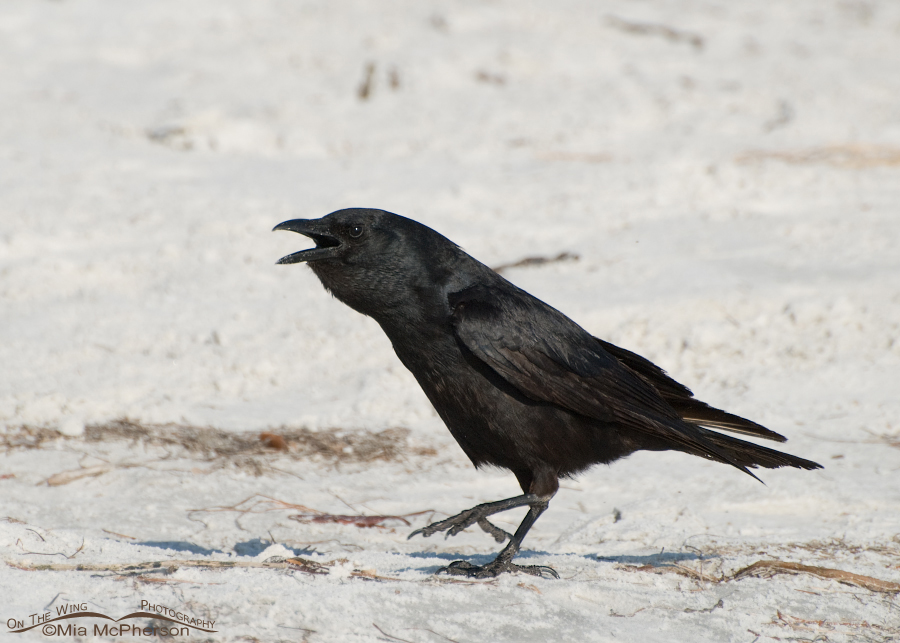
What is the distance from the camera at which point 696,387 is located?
515 centimetres

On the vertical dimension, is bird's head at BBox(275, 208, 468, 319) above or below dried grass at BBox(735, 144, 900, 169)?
below

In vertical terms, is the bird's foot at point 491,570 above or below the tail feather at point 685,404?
below

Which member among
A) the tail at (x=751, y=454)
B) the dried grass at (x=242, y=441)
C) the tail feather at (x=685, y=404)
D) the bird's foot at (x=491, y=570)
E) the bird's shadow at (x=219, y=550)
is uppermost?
the tail feather at (x=685, y=404)

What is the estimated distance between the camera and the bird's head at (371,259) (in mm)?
3473

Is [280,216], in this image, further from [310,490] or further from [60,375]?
[310,490]

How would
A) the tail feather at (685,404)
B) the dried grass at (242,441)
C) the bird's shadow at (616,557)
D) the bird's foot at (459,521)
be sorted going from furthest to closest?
the dried grass at (242,441) < the tail feather at (685,404) < the bird's shadow at (616,557) < the bird's foot at (459,521)

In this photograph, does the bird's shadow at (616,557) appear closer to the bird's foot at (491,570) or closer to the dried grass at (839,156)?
the bird's foot at (491,570)

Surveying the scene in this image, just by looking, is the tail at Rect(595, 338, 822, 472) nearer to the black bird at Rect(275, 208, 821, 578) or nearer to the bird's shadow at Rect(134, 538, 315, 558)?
the black bird at Rect(275, 208, 821, 578)

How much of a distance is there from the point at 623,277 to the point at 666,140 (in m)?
2.76

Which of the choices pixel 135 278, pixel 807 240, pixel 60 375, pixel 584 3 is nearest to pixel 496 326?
pixel 60 375

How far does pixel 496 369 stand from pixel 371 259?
639 mm

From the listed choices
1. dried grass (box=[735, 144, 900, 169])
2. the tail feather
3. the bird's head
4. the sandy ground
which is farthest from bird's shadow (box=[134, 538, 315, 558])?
dried grass (box=[735, 144, 900, 169])

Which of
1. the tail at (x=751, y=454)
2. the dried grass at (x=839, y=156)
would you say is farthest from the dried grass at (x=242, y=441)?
the dried grass at (x=839, y=156)

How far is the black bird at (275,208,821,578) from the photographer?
11.1ft
